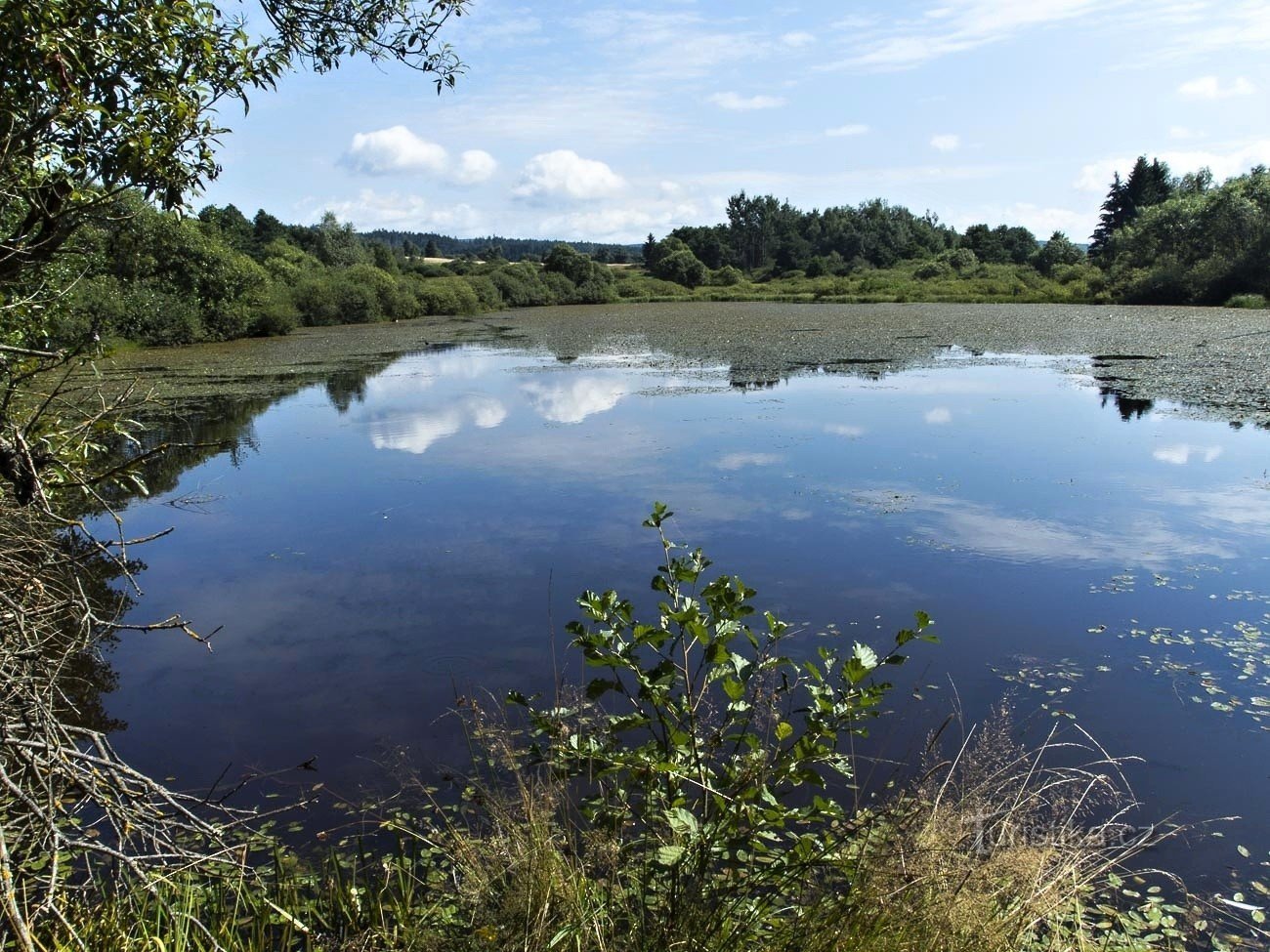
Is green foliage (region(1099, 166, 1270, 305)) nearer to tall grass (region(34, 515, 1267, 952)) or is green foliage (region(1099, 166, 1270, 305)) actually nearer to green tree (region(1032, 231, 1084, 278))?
green tree (region(1032, 231, 1084, 278))

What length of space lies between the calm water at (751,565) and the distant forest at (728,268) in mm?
2467

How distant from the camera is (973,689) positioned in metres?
4.45

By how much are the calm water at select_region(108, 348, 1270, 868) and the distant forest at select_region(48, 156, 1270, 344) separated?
2467 millimetres

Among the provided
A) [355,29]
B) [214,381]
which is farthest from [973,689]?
[214,381]

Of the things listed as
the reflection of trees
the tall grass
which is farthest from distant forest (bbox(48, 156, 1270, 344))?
the reflection of trees

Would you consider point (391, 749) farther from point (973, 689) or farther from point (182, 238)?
point (182, 238)

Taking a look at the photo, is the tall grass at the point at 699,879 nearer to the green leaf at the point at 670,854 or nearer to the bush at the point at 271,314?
the green leaf at the point at 670,854

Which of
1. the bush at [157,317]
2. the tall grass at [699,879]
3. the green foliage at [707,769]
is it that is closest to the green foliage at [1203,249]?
the bush at [157,317]

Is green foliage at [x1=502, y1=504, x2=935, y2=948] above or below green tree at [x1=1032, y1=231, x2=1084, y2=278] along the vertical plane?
below

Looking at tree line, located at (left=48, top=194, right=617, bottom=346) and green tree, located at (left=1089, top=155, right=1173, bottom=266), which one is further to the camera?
green tree, located at (left=1089, top=155, right=1173, bottom=266)

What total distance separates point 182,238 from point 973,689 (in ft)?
85.4

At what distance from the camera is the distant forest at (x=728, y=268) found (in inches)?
958

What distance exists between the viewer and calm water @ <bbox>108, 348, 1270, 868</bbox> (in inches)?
170

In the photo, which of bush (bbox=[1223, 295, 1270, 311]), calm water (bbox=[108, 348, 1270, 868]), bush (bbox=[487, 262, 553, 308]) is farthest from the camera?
bush (bbox=[487, 262, 553, 308])
